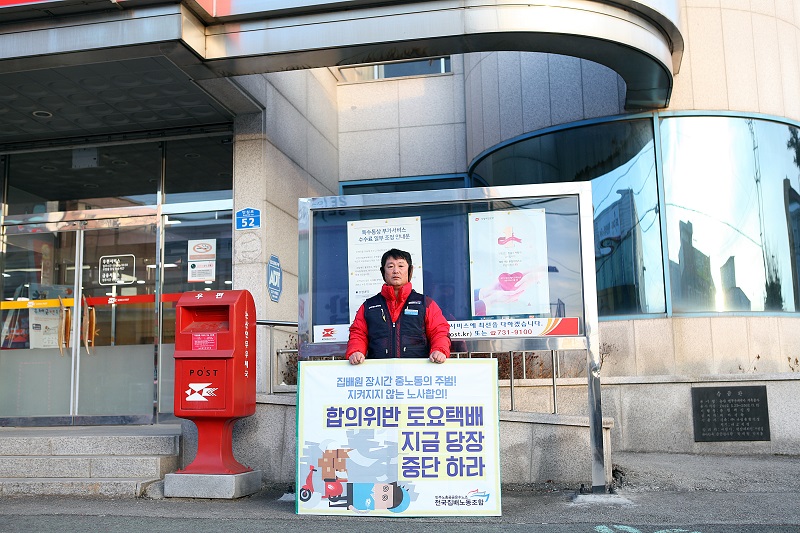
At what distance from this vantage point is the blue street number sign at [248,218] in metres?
9.27

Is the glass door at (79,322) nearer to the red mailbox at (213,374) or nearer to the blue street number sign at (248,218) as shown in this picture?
the blue street number sign at (248,218)

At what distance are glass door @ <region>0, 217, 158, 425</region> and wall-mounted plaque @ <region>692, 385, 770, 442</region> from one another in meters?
6.35

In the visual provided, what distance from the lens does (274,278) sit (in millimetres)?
9406

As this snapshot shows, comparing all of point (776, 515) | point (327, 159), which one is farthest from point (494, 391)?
point (327, 159)

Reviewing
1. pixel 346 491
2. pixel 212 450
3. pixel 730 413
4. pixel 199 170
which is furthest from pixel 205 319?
pixel 730 413

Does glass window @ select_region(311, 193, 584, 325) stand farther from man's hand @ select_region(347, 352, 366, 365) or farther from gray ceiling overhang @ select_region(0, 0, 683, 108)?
gray ceiling overhang @ select_region(0, 0, 683, 108)

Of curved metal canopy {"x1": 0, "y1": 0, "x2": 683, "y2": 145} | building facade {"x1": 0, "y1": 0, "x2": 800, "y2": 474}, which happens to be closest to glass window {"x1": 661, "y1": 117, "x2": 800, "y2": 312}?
building facade {"x1": 0, "y1": 0, "x2": 800, "y2": 474}

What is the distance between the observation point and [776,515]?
5.54m

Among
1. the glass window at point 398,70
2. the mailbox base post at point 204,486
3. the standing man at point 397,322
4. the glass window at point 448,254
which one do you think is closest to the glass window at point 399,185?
the glass window at point 398,70

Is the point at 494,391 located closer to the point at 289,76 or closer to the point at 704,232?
the point at 704,232

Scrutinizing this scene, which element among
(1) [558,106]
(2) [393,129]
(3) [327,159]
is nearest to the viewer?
(1) [558,106]

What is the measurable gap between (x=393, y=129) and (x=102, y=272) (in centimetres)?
517

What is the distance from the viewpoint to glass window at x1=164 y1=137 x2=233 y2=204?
1005cm

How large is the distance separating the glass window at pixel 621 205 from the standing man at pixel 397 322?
4.61m
